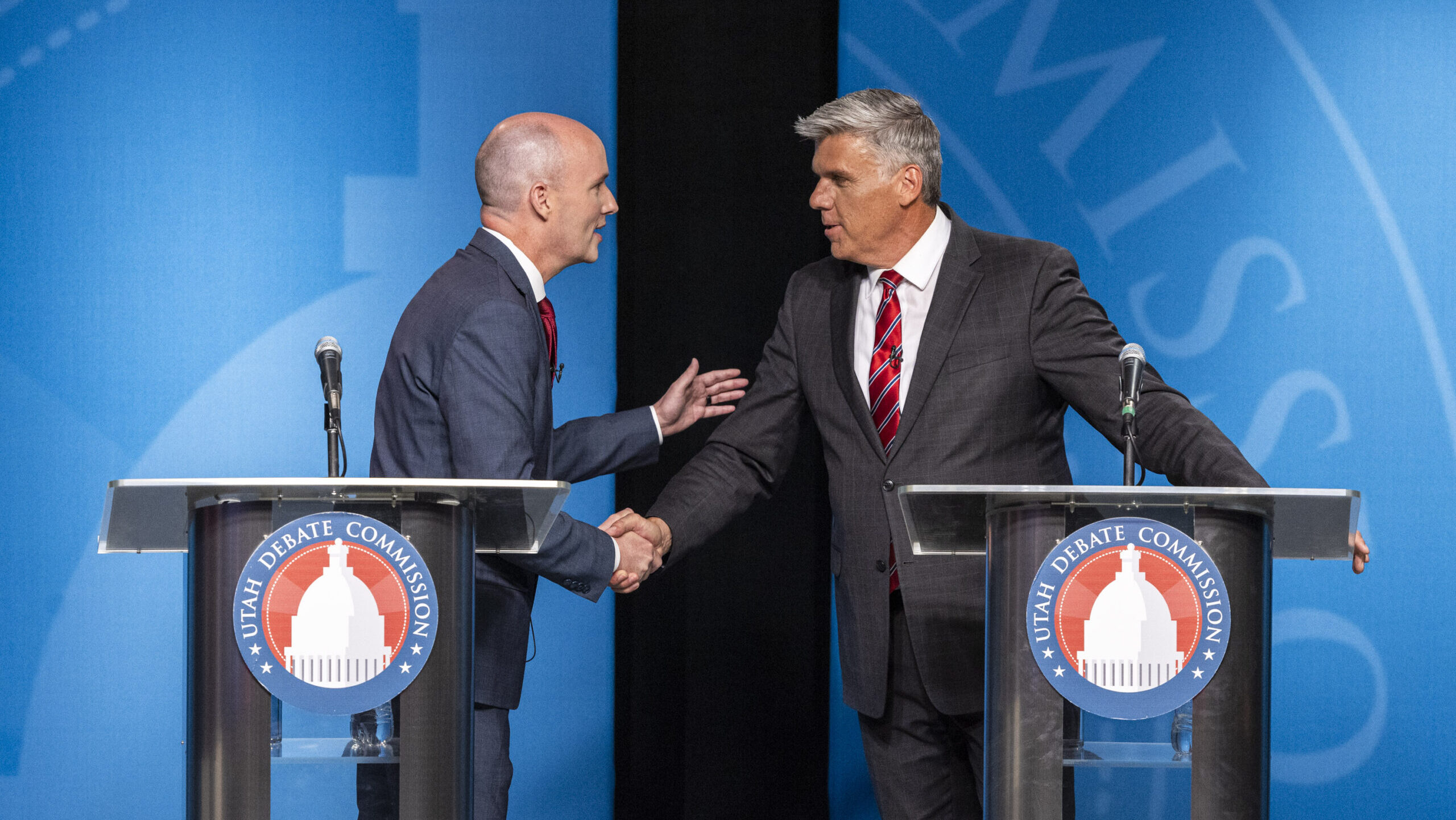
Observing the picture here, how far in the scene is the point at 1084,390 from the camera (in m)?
2.47

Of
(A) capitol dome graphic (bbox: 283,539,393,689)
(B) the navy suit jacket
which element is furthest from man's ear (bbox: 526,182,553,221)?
(A) capitol dome graphic (bbox: 283,539,393,689)

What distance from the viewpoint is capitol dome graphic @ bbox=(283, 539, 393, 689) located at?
159 cm

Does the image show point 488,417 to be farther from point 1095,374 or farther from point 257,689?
point 1095,374

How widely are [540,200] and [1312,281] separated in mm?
2154

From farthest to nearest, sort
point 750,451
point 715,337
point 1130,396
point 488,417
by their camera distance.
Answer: point 715,337
point 750,451
point 488,417
point 1130,396

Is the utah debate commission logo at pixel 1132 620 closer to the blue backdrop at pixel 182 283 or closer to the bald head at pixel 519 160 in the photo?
the bald head at pixel 519 160

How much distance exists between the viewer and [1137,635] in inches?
63.6

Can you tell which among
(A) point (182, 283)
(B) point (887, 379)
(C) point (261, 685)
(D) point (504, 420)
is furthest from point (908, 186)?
(A) point (182, 283)

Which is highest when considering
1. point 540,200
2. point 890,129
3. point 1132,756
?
point 890,129

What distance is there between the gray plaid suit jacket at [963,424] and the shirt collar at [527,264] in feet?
1.93

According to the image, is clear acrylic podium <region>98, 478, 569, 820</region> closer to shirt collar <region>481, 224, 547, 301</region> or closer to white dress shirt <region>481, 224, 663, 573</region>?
white dress shirt <region>481, 224, 663, 573</region>

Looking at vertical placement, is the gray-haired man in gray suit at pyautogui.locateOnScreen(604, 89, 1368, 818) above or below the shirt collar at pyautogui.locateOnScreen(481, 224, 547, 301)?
below

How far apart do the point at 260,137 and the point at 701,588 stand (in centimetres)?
169

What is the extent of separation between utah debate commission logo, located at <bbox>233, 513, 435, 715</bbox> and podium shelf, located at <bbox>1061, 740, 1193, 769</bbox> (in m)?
0.88
